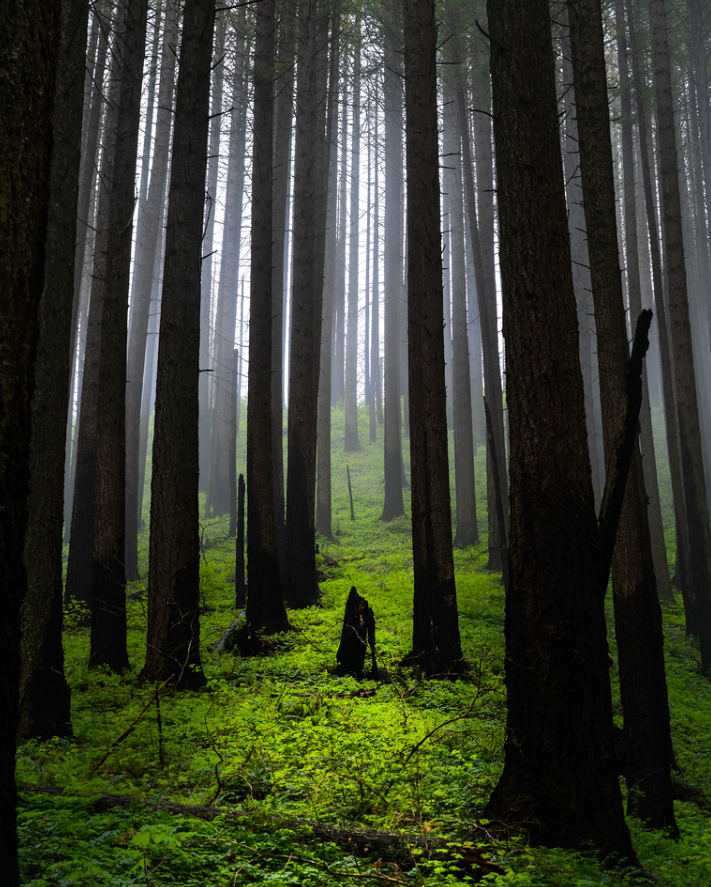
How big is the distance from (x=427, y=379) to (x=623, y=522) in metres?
3.06

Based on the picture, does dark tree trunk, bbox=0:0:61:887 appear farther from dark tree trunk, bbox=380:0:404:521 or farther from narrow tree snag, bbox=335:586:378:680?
dark tree trunk, bbox=380:0:404:521

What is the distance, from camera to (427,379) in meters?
8.05

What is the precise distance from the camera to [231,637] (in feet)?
29.1

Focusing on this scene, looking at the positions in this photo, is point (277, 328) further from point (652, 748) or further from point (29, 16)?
point (29, 16)

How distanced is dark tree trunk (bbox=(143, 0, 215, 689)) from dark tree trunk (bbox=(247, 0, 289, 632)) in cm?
213

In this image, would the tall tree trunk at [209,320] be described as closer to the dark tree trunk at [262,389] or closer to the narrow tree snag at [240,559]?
the dark tree trunk at [262,389]

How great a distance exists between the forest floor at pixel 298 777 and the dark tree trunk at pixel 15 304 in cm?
103

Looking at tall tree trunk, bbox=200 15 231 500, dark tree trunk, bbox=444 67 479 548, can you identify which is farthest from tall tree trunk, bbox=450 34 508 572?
tall tree trunk, bbox=200 15 231 500

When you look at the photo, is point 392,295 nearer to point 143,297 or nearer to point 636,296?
point 143,297

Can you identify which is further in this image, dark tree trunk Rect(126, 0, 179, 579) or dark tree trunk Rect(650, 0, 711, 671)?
dark tree trunk Rect(126, 0, 179, 579)

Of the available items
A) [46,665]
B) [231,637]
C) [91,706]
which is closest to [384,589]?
[231,637]

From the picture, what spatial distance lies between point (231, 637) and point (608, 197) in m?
7.34

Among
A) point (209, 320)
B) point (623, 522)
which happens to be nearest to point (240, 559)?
point (623, 522)

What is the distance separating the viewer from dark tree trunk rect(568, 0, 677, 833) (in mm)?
5262
